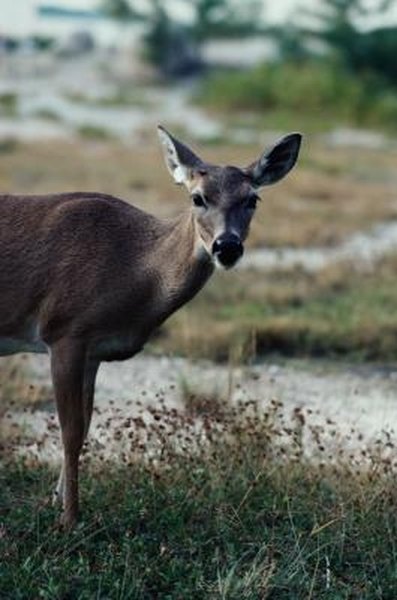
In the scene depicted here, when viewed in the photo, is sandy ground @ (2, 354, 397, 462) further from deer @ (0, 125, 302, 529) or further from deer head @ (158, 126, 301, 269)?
deer head @ (158, 126, 301, 269)

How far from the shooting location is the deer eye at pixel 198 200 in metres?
6.01

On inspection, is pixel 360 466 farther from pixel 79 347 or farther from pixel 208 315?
pixel 208 315

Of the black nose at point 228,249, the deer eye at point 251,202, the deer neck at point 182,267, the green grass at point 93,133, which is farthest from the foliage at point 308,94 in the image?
Result: the black nose at point 228,249

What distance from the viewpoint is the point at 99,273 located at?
247 inches

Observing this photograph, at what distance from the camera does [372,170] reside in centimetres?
2517

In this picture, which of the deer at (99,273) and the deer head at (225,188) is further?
the deer at (99,273)

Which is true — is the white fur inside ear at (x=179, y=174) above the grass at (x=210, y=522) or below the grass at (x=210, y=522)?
above

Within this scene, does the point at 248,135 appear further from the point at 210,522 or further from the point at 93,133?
the point at 210,522

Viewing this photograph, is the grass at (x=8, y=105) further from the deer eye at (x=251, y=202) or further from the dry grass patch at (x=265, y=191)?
the deer eye at (x=251, y=202)

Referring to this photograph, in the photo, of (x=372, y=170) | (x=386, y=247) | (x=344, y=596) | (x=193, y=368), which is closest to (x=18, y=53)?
(x=372, y=170)

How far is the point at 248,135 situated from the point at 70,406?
26119mm

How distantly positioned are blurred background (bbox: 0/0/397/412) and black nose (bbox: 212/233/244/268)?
78.1 inches

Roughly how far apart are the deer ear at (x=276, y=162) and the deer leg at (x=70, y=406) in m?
1.14

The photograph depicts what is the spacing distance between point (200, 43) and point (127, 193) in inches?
1799
